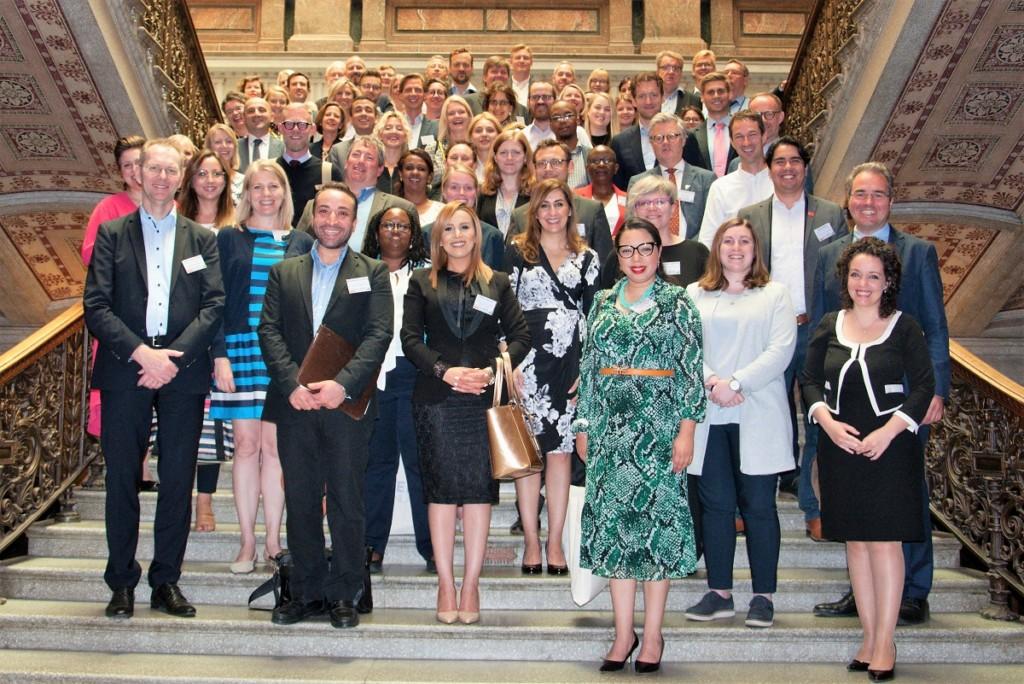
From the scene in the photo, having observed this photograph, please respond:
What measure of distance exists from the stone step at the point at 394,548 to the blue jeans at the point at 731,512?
2.05ft

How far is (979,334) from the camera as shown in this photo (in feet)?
29.7

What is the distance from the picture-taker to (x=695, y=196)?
5.50 meters

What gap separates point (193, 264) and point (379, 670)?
1683mm

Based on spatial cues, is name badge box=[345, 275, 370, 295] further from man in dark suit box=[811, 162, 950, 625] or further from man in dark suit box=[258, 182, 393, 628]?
man in dark suit box=[811, 162, 950, 625]

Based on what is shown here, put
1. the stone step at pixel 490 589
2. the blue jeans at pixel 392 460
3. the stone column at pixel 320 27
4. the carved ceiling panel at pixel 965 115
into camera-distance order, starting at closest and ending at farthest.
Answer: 1. the stone step at pixel 490 589
2. the blue jeans at pixel 392 460
3. the carved ceiling panel at pixel 965 115
4. the stone column at pixel 320 27

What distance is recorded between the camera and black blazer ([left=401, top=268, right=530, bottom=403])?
399 cm

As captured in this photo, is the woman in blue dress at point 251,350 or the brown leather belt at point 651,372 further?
the woman in blue dress at point 251,350

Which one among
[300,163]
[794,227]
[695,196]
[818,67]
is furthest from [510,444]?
[818,67]

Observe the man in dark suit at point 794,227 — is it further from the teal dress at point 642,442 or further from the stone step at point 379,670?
the teal dress at point 642,442

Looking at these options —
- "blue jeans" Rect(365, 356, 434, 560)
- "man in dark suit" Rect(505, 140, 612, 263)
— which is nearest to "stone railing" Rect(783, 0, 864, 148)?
"man in dark suit" Rect(505, 140, 612, 263)

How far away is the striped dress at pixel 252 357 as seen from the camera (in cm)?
433

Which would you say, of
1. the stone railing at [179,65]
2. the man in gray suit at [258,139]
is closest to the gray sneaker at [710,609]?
the man in gray suit at [258,139]

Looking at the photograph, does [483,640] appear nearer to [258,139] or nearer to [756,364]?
[756,364]

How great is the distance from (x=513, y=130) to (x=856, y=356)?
2.10m
